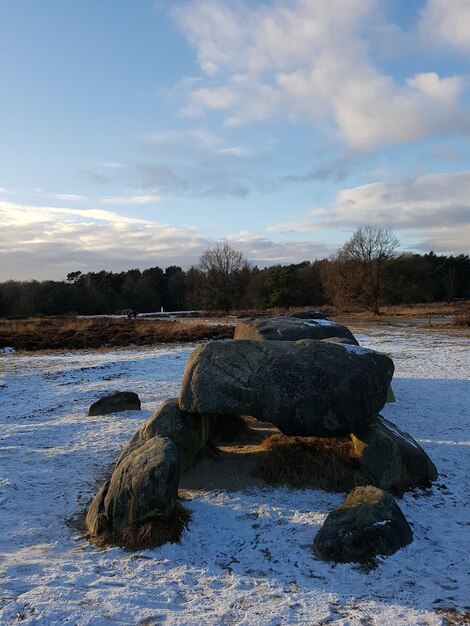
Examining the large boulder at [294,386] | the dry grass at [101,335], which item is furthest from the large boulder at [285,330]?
the dry grass at [101,335]

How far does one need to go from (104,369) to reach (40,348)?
8.51m

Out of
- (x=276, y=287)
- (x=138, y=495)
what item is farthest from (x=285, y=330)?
(x=276, y=287)

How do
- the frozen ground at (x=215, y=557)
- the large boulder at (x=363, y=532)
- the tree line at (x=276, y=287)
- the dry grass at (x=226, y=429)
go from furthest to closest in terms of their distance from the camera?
the tree line at (x=276, y=287) → the dry grass at (x=226, y=429) → the large boulder at (x=363, y=532) → the frozen ground at (x=215, y=557)

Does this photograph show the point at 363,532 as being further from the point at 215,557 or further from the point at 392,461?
the point at 392,461

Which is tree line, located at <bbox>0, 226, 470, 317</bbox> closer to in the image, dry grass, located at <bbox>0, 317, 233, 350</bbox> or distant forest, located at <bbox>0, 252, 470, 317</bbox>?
distant forest, located at <bbox>0, 252, 470, 317</bbox>

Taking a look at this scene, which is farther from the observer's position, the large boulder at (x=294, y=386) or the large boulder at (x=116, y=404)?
the large boulder at (x=116, y=404)

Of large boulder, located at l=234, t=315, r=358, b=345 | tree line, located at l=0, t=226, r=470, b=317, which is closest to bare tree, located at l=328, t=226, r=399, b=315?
tree line, located at l=0, t=226, r=470, b=317

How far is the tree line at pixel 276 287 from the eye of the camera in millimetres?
44844

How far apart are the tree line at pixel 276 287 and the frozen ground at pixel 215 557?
35.7 meters

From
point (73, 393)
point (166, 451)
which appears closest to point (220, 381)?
point (166, 451)

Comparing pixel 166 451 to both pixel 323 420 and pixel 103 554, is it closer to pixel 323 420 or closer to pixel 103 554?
pixel 103 554

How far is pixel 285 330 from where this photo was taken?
11992 mm

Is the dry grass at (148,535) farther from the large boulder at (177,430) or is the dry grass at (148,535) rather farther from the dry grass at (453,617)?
the dry grass at (453,617)

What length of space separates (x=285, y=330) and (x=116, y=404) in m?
4.25
